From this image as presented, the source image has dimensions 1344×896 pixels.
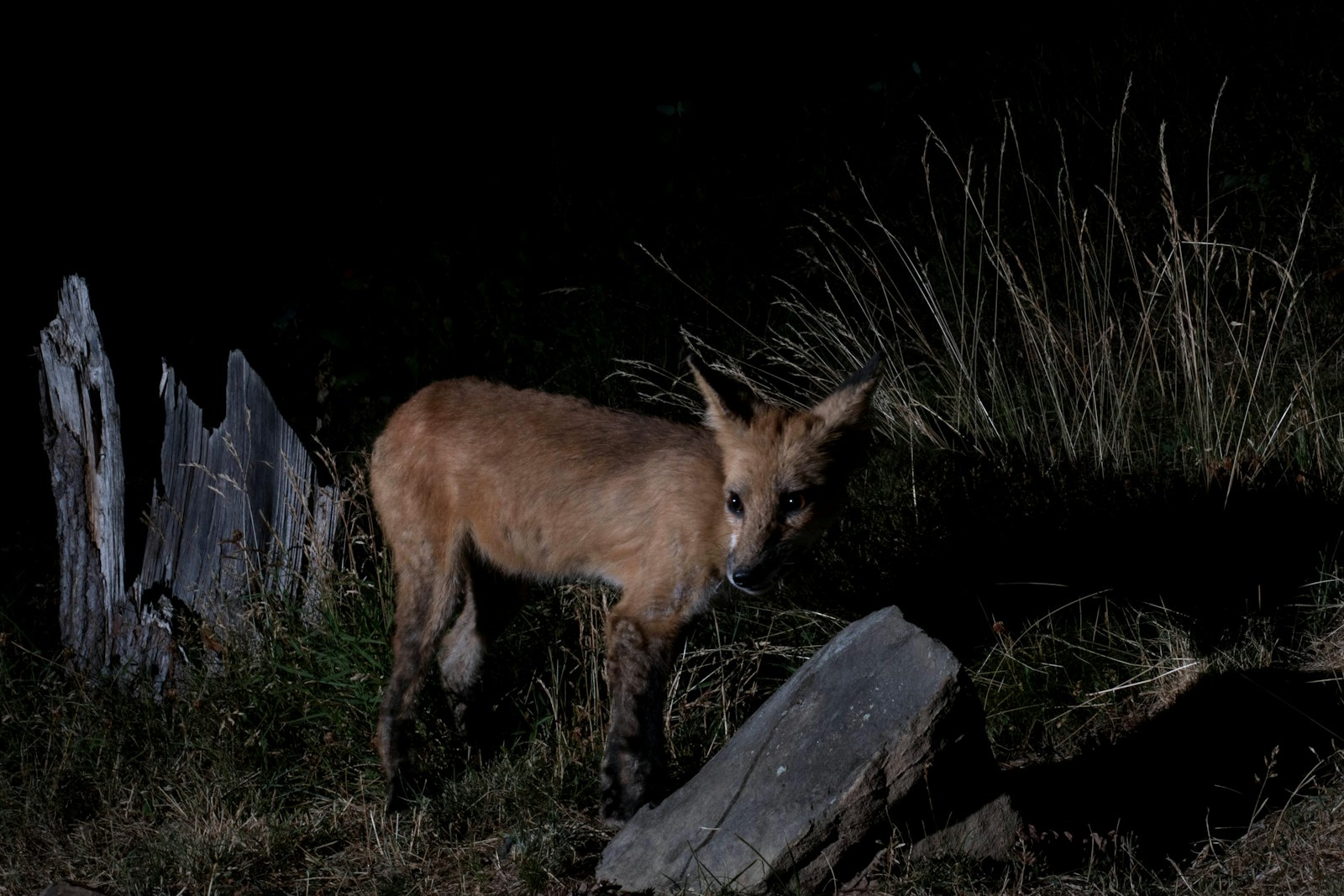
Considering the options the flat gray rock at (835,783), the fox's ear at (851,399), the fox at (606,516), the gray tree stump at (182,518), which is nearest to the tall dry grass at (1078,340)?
the fox's ear at (851,399)

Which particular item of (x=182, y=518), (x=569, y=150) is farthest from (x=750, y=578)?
(x=569, y=150)

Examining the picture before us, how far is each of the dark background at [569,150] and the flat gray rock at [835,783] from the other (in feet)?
10.0

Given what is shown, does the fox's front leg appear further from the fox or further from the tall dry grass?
the tall dry grass

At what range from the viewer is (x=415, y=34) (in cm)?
812

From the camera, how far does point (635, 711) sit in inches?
156

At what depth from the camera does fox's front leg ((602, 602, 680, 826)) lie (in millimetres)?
3949

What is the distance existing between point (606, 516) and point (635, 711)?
31.1 inches

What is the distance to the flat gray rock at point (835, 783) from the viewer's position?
3346mm

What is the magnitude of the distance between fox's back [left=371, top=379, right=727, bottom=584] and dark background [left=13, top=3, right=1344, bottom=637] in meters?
1.31

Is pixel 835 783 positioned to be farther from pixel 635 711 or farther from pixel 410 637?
pixel 410 637

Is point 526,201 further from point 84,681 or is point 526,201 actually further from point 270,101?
point 84,681

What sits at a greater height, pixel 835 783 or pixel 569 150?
pixel 569 150

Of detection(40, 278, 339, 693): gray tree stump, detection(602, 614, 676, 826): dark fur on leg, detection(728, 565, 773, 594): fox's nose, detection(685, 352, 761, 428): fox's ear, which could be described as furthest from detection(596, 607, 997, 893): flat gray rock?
detection(40, 278, 339, 693): gray tree stump

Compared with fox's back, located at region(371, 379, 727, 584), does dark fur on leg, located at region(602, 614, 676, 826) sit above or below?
below
